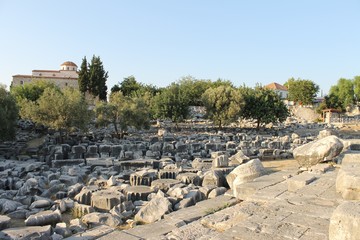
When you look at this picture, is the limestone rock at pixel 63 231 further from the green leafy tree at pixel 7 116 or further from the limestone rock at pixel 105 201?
the green leafy tree at pixel 7 116

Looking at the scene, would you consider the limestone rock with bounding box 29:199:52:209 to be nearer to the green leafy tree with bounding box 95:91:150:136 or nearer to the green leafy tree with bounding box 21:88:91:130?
the green leafy tree with bounding box 21:88:91:130

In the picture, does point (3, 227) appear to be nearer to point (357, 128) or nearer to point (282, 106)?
point (282, 106)

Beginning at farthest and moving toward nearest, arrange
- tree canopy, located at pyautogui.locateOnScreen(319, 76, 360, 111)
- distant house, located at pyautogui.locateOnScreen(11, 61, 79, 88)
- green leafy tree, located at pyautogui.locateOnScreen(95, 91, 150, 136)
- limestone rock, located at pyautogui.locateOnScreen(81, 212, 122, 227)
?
distant house, located at pyautogui.locateOnScreen(11, 61, 79, 88) < tree canopy, located at pyautogui.locateOnScreen(319, 76, 360, 111) < green leafy tree, located at pyautogui.locateOnScreen(95, 91, 150, 136) < limestone rock, located at pyautogui.locateOnScreen(81, 212, 122, 227)

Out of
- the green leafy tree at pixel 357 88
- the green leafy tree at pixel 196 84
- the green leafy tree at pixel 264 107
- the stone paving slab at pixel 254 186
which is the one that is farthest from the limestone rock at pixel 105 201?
the green leafy tree at pixel 357 88

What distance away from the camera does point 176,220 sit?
553cm

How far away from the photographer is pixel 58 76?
207ft

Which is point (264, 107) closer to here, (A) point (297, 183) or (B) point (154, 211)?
(A) point (297, 183)

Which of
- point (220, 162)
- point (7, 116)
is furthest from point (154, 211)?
point (7, 116)

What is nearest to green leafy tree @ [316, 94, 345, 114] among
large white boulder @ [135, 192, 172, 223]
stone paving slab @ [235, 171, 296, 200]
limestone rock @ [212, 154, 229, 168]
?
limestone rock @ [212, 154, 229, 168]

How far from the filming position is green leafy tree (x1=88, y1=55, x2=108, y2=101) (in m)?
49.0

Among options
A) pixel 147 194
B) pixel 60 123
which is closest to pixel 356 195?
pixel 147 194

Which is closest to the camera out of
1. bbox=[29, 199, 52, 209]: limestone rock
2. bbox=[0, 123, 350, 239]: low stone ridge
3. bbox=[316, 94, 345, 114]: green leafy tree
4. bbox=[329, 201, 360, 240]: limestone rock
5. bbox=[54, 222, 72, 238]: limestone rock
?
bbox=[329, 201, 360, 240]: limestone rock

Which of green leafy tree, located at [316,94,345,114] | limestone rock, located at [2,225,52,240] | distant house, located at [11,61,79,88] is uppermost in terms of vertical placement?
distant house, located at [11,61,79,88]

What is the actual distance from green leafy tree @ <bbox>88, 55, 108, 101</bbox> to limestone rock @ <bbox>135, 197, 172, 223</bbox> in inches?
1756
